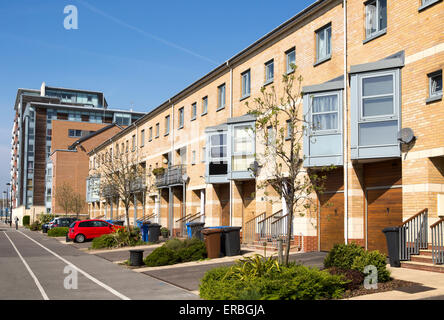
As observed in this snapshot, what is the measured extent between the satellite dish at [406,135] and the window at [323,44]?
17.2 ft

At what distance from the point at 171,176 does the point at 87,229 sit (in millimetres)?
6639

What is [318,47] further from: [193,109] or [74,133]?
[74,133]

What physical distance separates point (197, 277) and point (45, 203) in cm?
8214

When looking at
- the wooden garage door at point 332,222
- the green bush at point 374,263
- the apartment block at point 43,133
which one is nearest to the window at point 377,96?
the wooden garage door at point 332,222

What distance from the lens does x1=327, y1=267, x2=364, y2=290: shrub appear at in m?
10.7

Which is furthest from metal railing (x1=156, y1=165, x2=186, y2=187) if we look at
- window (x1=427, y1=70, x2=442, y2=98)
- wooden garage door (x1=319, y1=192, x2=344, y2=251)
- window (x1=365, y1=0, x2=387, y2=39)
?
window (x1=427, y1=70, x2=442, y2=98)

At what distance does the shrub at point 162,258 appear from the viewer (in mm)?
17636

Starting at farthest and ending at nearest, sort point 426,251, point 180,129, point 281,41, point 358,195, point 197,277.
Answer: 1. point 180,129
2. point 281,41
3. point 358,195
4. point 197,277
5. point 426,251

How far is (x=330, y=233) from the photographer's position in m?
18.7

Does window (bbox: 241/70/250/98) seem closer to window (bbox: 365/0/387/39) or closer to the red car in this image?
window (bbox: 365/0/387/39)

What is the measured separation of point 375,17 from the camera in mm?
16812

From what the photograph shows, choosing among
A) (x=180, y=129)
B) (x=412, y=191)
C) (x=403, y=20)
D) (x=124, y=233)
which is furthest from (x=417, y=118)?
(x=180, y=129)

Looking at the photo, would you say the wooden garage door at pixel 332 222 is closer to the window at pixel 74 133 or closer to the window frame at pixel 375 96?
the window frame at pixel 375 96
